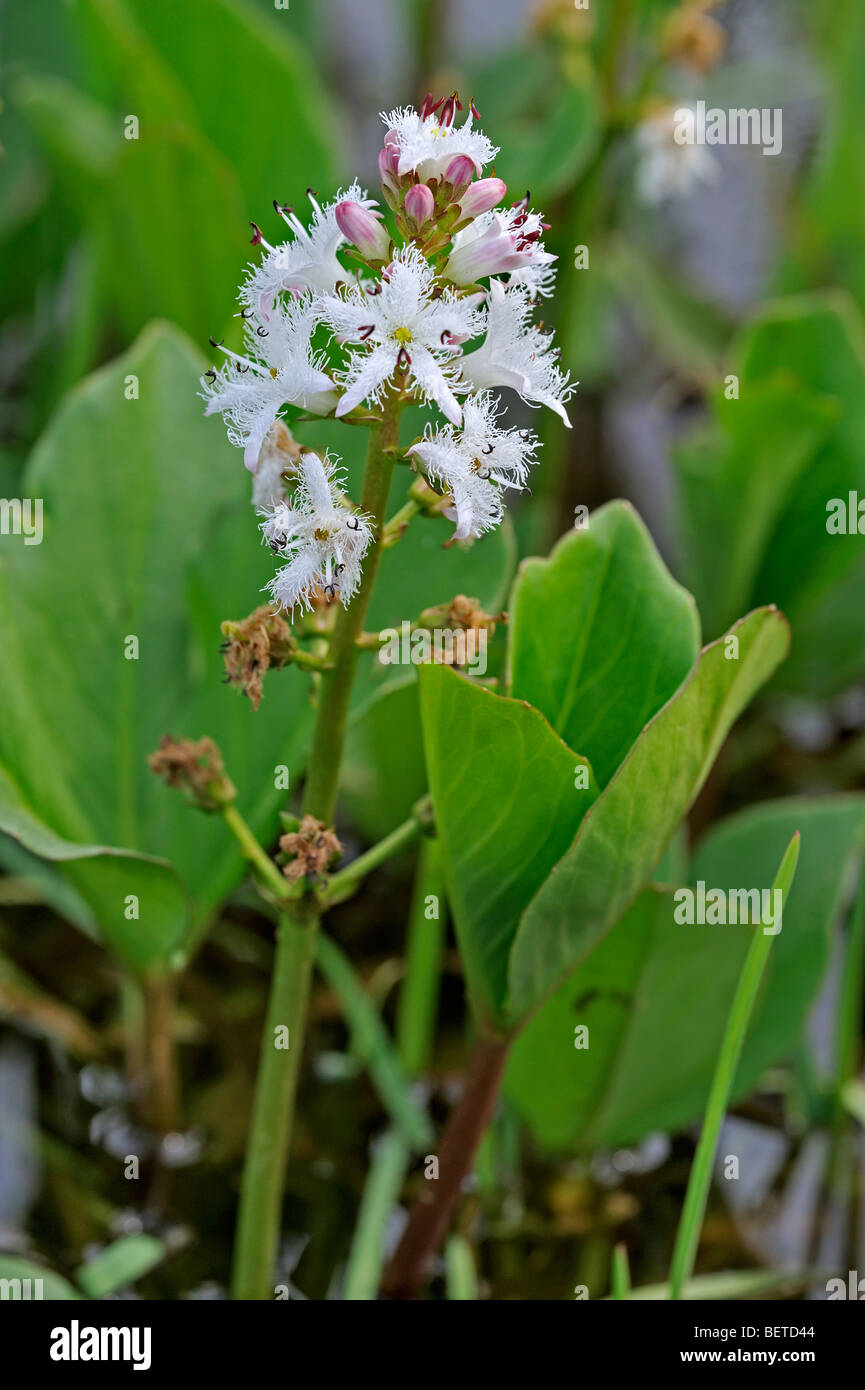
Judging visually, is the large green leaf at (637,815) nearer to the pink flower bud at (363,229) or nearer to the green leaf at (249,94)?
the pink flower bud at (363,229)

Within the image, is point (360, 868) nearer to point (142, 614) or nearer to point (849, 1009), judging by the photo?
point (142, 614)

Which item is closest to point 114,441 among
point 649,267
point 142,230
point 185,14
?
point 142,230

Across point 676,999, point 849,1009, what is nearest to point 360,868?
point 676,999

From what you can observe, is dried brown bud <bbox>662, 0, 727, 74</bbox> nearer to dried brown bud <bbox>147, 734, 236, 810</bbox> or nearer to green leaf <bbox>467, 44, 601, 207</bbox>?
A: green leaf <bbox>467, 44, 601, 207</bbox>

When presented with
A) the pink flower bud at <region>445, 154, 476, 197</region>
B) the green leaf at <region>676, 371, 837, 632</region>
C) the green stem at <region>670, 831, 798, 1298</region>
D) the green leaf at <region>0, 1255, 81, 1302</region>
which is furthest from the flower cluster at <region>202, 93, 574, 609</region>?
the green leaf at <region>676, 371, 837, 632</region>

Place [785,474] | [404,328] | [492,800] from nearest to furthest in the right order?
1. [404,328]
2. [492,800]
3. [785,474]

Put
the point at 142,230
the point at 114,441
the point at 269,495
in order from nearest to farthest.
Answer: the point at 269,495 < the point at 114,441 < the point at 142,230

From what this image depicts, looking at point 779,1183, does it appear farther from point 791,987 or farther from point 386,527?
point 386,527
